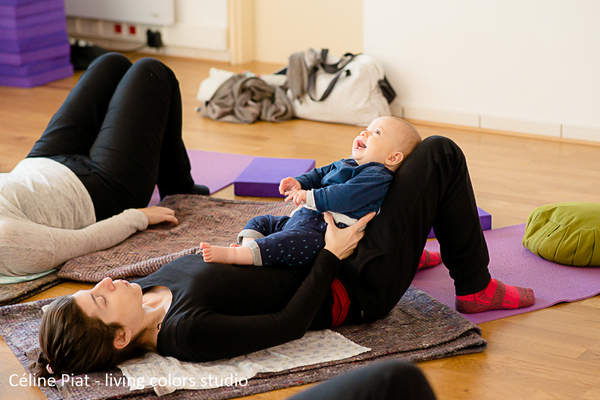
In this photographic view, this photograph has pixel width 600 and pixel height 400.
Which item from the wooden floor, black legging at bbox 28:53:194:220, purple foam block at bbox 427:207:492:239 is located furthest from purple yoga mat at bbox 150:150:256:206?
purple foam block at bbox 427:207:492:239

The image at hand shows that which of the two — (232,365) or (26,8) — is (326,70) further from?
(232,365)

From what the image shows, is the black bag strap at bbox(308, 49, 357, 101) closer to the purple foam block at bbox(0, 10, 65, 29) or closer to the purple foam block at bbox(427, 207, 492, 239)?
the purple foam block at bbox(427, 207, 492, 239)

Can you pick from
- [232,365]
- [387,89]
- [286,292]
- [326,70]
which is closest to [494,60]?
[387,89]

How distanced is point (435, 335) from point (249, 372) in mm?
497

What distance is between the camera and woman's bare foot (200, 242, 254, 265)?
1.51m

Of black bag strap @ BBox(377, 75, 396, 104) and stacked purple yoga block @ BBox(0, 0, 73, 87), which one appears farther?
stacked purple yoga block @ BBox(0, 0, 73, 87)

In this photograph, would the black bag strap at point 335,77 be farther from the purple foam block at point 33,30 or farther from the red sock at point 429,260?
the purple foam block at point 33,30

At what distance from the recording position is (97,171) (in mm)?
2188

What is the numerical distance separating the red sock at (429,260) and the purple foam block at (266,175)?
801 millimetres

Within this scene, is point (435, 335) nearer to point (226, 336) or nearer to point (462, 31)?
point (226, 336)

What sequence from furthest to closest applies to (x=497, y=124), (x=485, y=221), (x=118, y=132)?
(x=497, y=124), (x=485, y=221), (x=118, y=132)

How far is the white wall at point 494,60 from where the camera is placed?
11.1 ft

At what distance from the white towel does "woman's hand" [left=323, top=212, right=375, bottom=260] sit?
220 millimetres

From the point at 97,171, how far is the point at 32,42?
2.95 m
